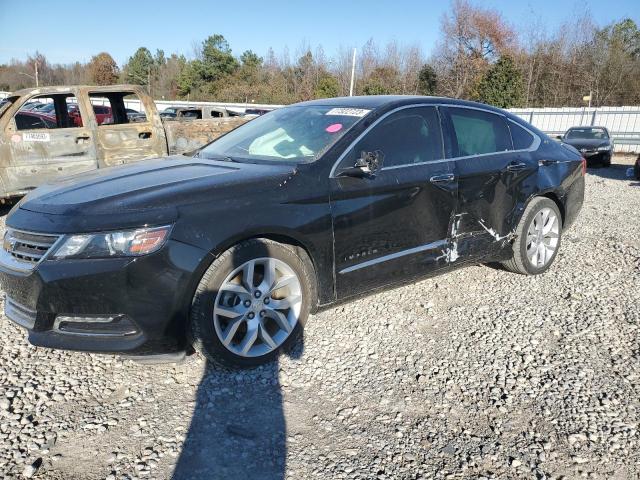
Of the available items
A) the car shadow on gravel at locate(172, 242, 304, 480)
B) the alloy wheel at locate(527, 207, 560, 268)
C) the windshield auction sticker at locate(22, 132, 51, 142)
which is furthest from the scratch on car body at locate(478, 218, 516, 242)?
the windshield auction sticker at locate(22, 132, 51, 142)

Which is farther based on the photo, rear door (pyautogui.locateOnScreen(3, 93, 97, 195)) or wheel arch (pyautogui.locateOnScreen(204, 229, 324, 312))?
rear door (pyautogui.locateOnScreen(3, 93, 97, 195))

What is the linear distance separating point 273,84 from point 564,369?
46.3 metres

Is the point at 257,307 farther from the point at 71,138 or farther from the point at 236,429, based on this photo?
the point at 71,138

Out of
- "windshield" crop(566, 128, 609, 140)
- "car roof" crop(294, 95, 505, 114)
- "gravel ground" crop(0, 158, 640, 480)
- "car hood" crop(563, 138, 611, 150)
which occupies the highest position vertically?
"car roof" crop(294, 95, 505, 114)

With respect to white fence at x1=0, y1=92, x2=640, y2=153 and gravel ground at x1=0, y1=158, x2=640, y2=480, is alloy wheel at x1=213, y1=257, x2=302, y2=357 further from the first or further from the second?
white fence at x1=0, y1=92, x2=640, y2=153

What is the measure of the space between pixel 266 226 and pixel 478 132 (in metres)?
2.31

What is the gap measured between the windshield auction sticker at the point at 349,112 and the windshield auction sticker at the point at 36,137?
5215 mm

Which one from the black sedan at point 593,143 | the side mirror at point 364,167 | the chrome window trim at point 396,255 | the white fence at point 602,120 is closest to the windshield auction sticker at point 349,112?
the side mirror at point 364,167

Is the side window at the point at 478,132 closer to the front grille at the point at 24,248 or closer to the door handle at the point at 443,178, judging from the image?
the door handle at the point at 443,178

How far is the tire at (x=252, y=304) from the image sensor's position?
111 inches

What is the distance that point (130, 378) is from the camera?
3.02 m

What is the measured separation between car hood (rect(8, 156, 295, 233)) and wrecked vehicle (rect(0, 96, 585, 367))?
0.01 m

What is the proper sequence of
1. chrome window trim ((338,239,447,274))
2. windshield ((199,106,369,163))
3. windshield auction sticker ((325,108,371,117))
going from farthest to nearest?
windshield auction sticker ((325,108,371,117))
windshield ((199,106,369,163))
chrome window trim ((338,239,447,274))

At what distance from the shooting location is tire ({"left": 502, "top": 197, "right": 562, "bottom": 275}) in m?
4.56
